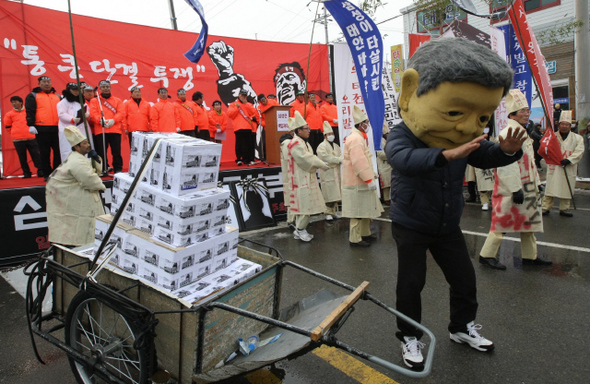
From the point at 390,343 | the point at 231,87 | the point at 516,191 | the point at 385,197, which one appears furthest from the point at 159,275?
the point at 231,87

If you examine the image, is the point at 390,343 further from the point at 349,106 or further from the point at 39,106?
the point at 39,106

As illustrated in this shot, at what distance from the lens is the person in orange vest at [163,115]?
888 cm

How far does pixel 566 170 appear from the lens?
7410mm

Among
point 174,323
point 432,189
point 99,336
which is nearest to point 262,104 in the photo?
point 432,189

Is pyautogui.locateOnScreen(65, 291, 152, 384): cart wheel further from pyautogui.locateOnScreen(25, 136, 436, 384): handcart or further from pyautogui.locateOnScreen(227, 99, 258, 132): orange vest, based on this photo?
pyautogui.locateOnScreen(227, 99, 258, 132): orange vest

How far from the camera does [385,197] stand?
31.5ft

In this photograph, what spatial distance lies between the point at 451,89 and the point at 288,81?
993 centimetres

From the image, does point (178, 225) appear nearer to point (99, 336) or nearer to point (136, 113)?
point (99, 336)

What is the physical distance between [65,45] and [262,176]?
505cm

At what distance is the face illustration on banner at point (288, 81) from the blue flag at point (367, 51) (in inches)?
178

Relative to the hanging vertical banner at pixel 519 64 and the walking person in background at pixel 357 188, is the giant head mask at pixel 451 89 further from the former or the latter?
the hanging vertical banner at pixel 519 64

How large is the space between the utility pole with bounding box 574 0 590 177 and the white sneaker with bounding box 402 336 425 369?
1045cm

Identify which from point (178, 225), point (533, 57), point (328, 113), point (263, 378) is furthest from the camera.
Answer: point (328, 113)

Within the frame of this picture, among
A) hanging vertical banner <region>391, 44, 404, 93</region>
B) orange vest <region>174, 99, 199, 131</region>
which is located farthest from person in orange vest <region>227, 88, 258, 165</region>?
hanging vertical banner <region>391, 44, 404, 93</region>
